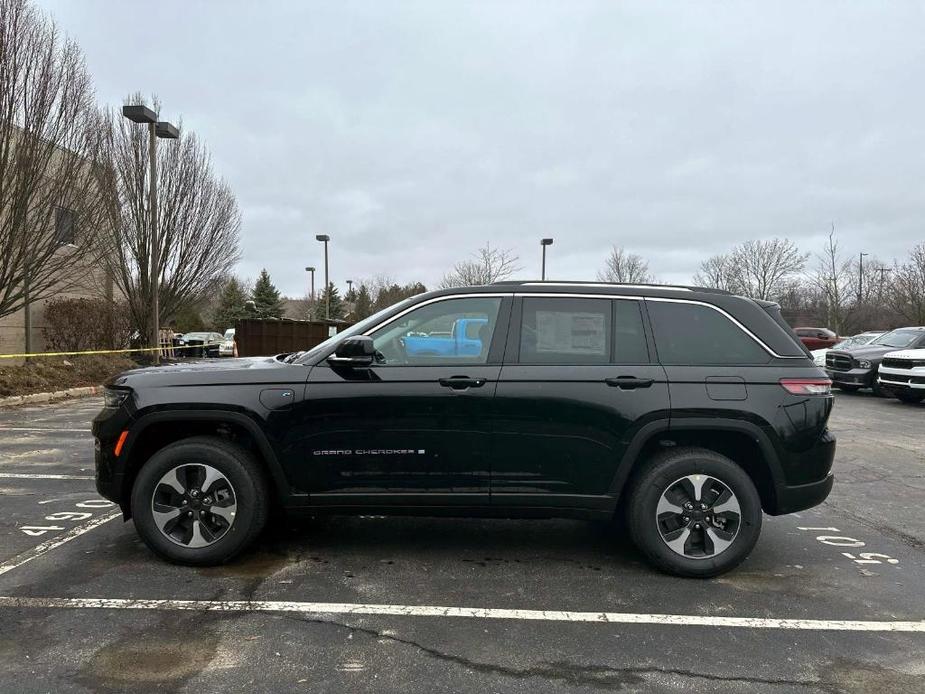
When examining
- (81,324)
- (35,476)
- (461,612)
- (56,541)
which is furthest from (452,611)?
(81,324)

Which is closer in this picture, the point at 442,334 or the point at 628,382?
the point at 628,382

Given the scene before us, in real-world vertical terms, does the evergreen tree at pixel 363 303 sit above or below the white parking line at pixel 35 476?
above

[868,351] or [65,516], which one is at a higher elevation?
[868,351]

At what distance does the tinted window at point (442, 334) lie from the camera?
4004 mm

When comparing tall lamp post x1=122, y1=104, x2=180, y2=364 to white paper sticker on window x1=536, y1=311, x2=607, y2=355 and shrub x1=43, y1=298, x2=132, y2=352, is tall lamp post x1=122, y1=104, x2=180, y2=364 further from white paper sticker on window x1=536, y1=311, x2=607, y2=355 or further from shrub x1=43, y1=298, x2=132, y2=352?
white paper sticker on window x1=536, y1=311, x2=607, y2=355

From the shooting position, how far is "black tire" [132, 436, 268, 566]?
3914 millimetres

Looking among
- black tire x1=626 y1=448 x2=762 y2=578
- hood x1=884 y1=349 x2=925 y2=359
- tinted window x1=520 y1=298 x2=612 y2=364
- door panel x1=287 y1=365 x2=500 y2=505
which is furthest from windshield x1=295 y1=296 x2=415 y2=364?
hood x1=884 y1=349 x2=925 y2=359

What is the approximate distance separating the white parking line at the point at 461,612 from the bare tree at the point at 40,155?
37.4ft

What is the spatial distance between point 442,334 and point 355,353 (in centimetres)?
61

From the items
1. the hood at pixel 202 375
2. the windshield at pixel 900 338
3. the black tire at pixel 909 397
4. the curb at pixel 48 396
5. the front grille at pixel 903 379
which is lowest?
the black tire at pixel 909 397

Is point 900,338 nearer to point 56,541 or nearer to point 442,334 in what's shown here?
point 442,334

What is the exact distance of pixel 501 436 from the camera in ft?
12.7

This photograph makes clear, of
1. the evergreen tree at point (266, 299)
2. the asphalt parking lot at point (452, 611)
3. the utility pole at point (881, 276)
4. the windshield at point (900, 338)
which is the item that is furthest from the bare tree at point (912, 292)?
the evergreen tree at point (266, 299)

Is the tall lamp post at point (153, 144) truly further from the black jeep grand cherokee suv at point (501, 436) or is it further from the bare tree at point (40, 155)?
the black jeep grand cherokee suv at point (501, 436)
